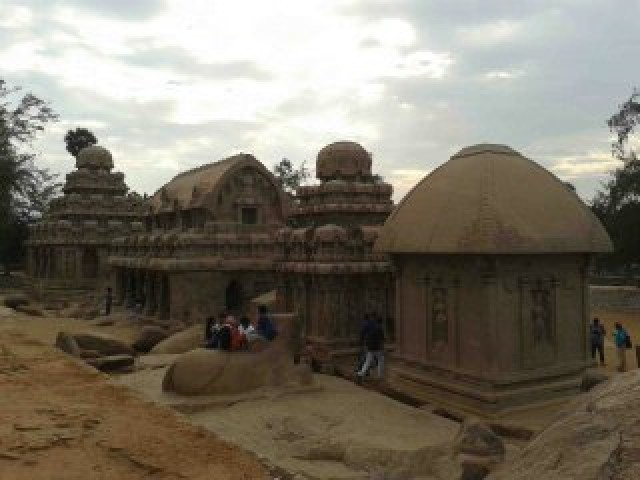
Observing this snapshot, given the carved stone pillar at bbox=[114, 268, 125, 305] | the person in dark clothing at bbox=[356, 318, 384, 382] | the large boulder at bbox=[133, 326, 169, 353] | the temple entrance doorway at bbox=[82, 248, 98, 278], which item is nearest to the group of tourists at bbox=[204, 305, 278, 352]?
the person in dark clothing at bbox=[356, 318, 384, 382]

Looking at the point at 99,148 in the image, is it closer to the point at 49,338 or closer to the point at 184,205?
the point at 184,205

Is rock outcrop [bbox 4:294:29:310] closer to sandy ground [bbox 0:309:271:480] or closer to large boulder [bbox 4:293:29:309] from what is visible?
large boulder [bbox 4:293:29:309]

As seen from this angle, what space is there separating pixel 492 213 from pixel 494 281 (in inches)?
49.5

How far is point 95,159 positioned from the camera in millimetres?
40438

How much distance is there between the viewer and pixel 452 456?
8.00m

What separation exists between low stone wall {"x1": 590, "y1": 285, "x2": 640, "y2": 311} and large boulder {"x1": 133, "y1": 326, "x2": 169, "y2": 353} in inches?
891

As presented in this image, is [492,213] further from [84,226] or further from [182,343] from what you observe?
[84,226]

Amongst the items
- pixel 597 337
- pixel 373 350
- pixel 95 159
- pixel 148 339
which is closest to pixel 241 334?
pixel 373 350

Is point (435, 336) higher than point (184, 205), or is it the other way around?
point (184, 205)

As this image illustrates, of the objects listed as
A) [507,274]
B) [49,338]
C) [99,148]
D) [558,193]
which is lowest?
[49,338]

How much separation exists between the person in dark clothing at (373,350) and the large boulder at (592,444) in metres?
10.2

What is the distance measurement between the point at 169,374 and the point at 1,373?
3331 mm

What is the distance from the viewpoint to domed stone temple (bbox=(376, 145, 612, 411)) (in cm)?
1178

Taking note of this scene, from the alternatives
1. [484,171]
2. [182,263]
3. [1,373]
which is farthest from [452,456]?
[182,263]
